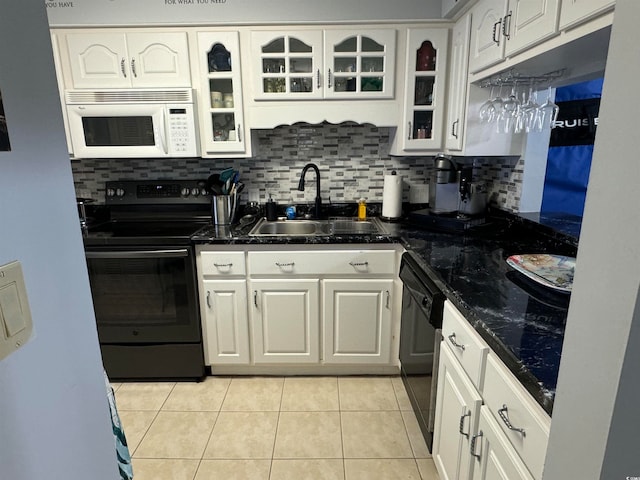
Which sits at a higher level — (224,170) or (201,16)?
(201,16)

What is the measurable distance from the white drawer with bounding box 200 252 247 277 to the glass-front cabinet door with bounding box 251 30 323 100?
Answer: 3.21 ft

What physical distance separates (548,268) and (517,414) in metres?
0.77

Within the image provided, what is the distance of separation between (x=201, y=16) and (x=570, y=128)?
2.27 m

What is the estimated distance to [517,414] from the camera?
92cm

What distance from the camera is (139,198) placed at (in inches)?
103

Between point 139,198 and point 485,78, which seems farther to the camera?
point 139,198

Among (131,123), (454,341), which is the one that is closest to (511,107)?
(454,341)

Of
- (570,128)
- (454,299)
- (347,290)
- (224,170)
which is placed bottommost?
(347,290)

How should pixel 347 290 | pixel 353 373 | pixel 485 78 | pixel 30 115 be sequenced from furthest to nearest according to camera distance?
pixel 353 373
pixel 347 290
pixel 485 78
pixel 30 115

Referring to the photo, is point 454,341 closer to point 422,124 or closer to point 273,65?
point 422,124

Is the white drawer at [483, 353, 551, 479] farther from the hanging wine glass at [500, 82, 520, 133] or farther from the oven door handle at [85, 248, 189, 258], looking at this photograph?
the oven door handle at [85, 248, 189, 258]

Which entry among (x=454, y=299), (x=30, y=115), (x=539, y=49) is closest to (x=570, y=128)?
(x=539, y=49)

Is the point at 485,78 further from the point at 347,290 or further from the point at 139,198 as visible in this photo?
the point at 139,198

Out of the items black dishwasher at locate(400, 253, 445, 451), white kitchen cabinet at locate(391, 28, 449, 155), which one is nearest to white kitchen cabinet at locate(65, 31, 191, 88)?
white kitchen cabinet at locate(391, 28, 449, 155)
